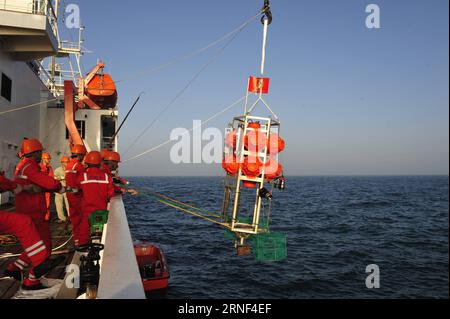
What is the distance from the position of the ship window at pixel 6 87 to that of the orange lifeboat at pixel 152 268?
7.51 metres

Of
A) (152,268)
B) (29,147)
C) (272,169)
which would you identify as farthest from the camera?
(152,268)

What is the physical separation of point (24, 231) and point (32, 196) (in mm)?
880

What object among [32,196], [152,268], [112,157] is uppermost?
[112,157]

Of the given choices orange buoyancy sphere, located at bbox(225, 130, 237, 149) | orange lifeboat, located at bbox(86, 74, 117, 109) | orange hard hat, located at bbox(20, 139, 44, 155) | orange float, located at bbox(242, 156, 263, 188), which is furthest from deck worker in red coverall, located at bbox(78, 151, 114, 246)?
orange lifeboat, located at bbox(86, 74, 117, 109)

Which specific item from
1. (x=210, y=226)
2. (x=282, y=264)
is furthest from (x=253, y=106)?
(x=210, y=226)

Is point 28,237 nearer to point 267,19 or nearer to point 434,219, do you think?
point 267,19

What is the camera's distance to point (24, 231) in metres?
4.58

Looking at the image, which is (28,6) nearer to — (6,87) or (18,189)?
(6,87)

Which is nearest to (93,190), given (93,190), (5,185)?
(93,190)

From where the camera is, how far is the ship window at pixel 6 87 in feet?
39.6

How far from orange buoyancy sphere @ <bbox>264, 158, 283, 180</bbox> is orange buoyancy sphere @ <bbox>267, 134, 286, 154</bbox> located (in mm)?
221

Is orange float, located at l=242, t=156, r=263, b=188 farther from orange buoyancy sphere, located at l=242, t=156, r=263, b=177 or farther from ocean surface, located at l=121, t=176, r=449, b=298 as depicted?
ocean surface, located at l=121, t=176, r=449, b=298

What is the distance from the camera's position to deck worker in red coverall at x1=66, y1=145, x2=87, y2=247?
6.16 metres

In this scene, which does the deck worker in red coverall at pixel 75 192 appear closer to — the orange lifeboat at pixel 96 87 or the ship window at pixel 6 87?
the ship window at pixel 6 87
